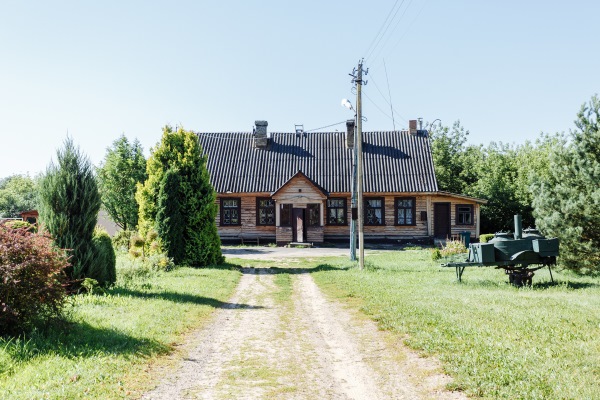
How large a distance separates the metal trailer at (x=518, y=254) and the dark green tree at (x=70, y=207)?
945 centimetres

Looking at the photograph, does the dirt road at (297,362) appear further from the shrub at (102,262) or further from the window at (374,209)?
the window at (374,209)

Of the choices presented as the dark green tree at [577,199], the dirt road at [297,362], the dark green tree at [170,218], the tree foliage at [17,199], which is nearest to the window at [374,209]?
the dark green tree at [170,218]

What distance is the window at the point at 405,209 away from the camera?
33750mm

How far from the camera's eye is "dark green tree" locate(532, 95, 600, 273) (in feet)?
45.0

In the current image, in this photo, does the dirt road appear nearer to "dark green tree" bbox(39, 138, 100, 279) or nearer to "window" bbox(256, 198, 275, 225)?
"dark green tree" bbox(39, 138, 100, 279)

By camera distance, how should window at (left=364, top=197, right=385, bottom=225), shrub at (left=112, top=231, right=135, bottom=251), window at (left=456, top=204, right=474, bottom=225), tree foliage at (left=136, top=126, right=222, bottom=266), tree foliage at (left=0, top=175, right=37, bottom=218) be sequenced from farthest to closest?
tree foliage at (left=0, top=175, right=37, bottom=218) < window at (left=364, top=197, right=385, bottom=225) < window at (left=456, top=204, right=474, bottom=225) < shrub at (left=112, top=231, right=135, bottom=251) < tree foliage at (left=136, top=126, right=222, bottom=266)

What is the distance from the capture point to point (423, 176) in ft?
111

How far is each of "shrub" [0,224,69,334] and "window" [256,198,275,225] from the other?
26.2m

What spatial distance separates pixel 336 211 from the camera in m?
34.0

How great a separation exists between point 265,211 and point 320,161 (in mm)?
5344

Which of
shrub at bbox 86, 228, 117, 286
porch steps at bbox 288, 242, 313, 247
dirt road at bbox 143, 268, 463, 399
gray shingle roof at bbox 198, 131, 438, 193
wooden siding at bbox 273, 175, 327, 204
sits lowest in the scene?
dirt road at bbox 143, 268, 463, 399

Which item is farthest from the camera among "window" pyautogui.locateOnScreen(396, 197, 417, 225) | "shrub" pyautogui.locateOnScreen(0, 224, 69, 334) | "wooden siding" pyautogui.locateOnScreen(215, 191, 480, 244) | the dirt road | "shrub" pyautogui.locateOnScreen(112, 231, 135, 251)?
"window" pyautogui.locateOnScreen(396, 197, 417, 225)

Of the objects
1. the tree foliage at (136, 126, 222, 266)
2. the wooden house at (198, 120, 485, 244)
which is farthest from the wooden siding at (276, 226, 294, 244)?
the tree foliage at (136, 126, 222, 266)

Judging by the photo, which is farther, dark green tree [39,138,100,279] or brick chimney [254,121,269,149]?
brick chimney [254,121,269,149]
